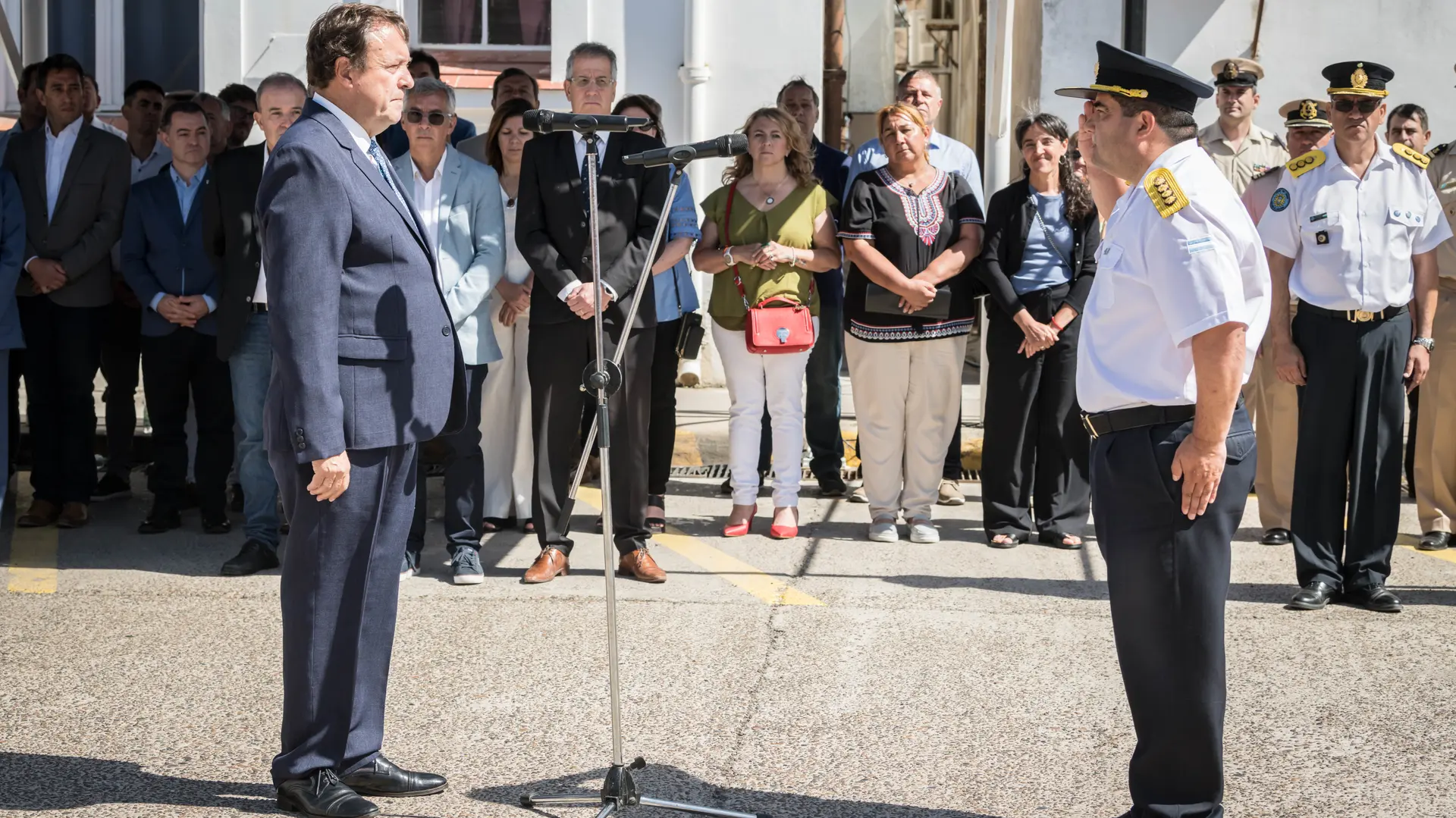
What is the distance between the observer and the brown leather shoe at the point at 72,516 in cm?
752

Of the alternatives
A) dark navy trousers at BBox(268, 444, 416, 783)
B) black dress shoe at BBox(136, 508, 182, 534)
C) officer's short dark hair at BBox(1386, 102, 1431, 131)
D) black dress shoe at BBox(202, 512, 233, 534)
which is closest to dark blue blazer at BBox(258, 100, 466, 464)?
dark navy trousers at BBox(268, 444, 416, 783)

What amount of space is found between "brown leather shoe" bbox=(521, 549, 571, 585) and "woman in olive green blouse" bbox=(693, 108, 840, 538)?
3.59 ft

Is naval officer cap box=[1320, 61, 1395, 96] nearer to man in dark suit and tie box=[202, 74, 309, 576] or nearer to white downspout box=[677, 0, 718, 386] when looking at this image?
man in dark suit and tie box=[202, 74, 309, 576]

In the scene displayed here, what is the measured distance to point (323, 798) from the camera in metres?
3.95

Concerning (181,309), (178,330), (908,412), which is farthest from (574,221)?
(178,330)

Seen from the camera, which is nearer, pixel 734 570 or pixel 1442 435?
pixel 734 570

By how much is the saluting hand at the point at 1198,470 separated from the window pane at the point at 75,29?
10041mm

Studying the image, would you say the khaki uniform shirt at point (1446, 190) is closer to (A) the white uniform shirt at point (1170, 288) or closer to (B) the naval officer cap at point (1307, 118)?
(B) the naval officer cap at point (1307, 118)

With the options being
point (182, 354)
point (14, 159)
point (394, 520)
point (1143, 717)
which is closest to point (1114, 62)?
point (1143, 717)

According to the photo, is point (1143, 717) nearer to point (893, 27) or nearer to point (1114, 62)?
point (1114, 62)

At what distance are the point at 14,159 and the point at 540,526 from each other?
10.9ft

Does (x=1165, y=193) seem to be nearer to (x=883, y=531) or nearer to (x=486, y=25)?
(x=883, y=531)

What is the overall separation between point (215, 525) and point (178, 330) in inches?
37.8

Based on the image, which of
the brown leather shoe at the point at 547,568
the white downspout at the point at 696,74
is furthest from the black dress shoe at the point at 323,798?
the white downspout at the point at 696,74
